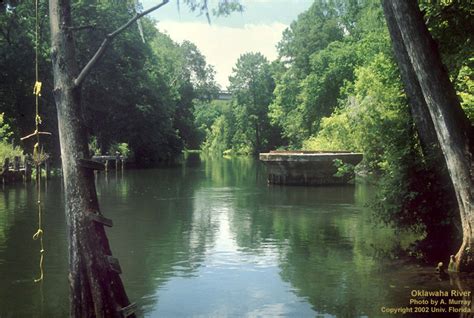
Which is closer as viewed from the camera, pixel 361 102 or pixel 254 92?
pixel 361 102

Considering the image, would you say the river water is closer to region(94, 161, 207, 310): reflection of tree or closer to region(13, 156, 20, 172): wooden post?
region(94, 161, 207, 310): reflection of tree

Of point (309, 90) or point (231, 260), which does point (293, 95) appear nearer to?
point (309, 90)

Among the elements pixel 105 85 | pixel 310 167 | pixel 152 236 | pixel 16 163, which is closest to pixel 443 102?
pixel 152 236

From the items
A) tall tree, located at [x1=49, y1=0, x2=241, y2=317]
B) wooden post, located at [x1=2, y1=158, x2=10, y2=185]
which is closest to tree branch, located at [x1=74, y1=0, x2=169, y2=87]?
tall tree, located at [x1=49, y1=0, x2=241, y2=317]

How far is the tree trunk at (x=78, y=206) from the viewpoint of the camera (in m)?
6.55

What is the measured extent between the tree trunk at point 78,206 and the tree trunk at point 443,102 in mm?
4599

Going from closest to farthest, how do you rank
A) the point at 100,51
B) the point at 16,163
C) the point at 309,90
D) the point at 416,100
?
1. the point at 100,51
2. the point at 416,100
3. the point at 16,163
4. the point at 309,90

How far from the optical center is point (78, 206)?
6664 mm

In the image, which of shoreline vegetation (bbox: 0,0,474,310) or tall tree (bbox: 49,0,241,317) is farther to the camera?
shoreline vegetation (bbox: 0,0,474,310)

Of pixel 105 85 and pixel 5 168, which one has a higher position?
pixel 105 85

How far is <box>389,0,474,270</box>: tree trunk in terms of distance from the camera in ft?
27.6

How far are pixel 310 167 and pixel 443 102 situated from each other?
19.4m

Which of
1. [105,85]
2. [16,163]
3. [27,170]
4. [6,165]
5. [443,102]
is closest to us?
[443,102]

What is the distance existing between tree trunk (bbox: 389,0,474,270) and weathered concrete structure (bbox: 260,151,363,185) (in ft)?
60.8
